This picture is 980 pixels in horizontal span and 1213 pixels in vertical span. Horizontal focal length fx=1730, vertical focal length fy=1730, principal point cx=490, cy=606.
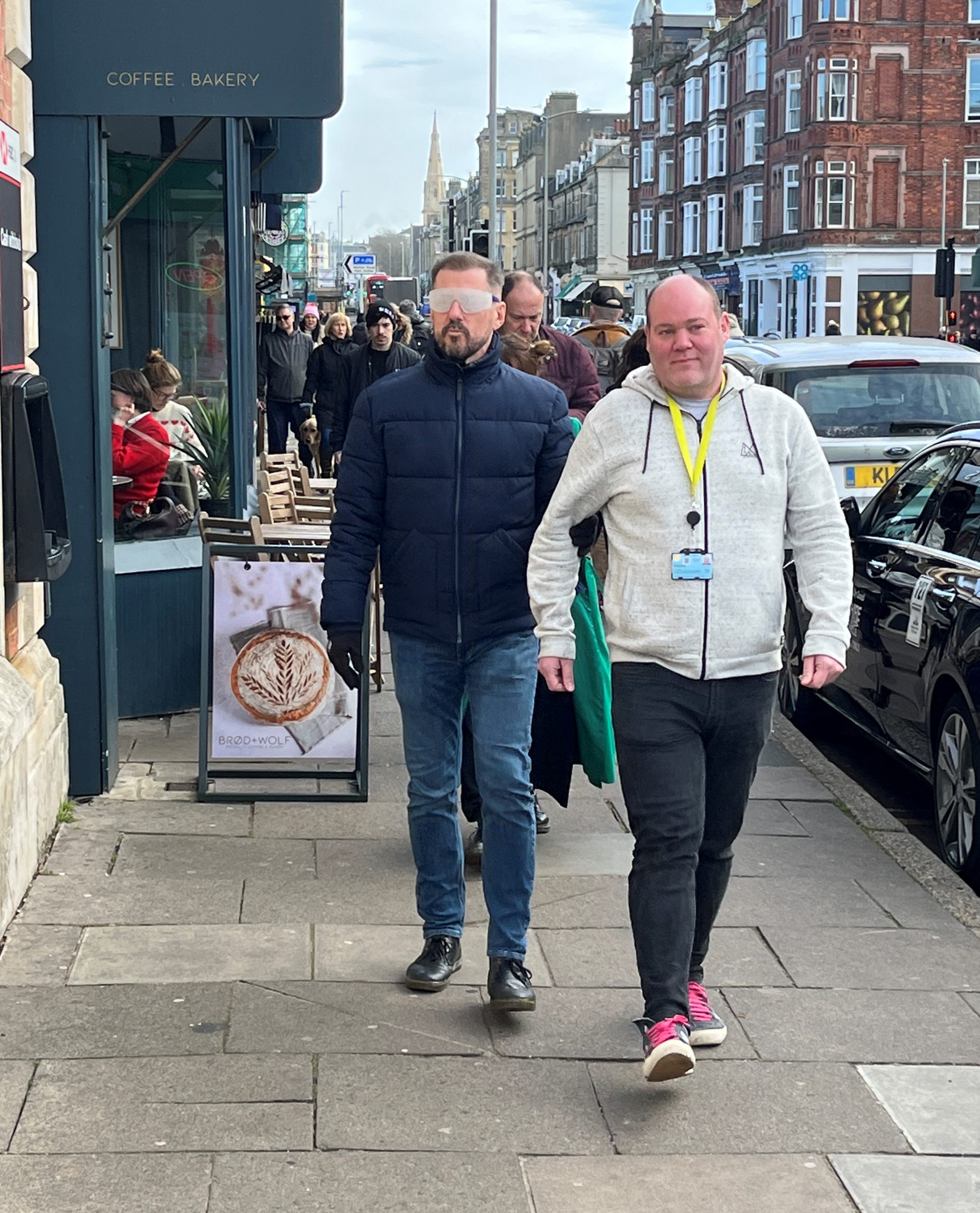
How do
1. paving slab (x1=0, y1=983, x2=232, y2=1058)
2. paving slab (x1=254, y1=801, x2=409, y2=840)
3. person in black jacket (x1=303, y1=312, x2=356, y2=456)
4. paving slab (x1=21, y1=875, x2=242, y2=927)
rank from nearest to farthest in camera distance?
paving slab (x1=0, y1=983, x2=232, y2=1058)
paving slab (x1=21, y1=875, x2=242, y2=927)
paving slab (x1=254, y1=801, x2=409, y2=840)
person in black jacket (x1=303, y1=312, x2=356, y2=456)

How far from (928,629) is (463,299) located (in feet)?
9.79

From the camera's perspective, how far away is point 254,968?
502cm

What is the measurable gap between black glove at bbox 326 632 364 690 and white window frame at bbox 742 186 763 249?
6762 centimetres

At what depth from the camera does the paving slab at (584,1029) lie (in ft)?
14.7

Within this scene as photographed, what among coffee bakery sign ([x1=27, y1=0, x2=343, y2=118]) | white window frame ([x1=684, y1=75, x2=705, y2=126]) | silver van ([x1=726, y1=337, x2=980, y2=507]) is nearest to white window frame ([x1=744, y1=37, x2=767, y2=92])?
white window frame ([x1=684, y1=75, x2=705, y2=126])

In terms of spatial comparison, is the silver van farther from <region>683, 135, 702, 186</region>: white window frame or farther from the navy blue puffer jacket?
<region>683, 135, 702, 186</region>: white window frame

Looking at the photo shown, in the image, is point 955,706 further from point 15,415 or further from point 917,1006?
point 15,415

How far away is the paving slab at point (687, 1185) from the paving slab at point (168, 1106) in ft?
1.90

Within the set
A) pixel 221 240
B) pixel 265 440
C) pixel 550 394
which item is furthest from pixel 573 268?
pixel 550 394

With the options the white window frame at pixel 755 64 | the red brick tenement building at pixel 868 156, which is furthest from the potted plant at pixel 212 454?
the white window frame at pixel 755 64

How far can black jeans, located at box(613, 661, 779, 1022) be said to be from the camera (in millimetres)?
4215

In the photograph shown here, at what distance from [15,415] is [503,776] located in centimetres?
211

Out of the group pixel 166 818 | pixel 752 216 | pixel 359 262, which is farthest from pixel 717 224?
pixel 166 818

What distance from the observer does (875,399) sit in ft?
35.6
